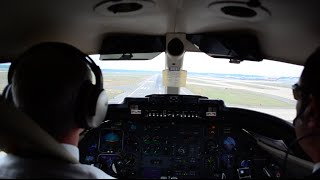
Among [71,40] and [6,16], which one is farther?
[71,40]

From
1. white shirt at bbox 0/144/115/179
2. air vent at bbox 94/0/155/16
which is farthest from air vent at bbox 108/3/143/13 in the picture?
white shirt at bbox 0/144/115/179

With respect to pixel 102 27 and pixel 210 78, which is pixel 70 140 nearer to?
pixel 102 27

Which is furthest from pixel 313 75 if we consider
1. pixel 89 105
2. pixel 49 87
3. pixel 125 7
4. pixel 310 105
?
pixel 125 7

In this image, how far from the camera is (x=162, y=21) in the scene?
2.73 meters

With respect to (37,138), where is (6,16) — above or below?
above

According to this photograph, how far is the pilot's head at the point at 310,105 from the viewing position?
133 cm

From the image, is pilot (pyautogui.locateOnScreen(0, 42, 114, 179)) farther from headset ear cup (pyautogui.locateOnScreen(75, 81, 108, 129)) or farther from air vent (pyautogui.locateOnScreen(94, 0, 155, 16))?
air vent (pyautogui.locateOnScreen(94, 0, 155, 16))

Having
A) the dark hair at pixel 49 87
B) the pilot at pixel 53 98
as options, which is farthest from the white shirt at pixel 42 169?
the dark hair at pixel 49 87

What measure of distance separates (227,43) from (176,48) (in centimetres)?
41

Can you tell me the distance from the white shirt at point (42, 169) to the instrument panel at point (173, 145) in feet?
6.84

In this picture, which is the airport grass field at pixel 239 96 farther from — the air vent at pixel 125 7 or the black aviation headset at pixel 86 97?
the black aviation headset at pixel 86 97

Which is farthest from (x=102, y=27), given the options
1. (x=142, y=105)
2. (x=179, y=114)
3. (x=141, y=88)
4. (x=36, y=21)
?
(x=141, y=88)

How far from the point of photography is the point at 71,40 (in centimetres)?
299

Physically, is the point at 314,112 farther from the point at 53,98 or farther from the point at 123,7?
the point at 123,7
